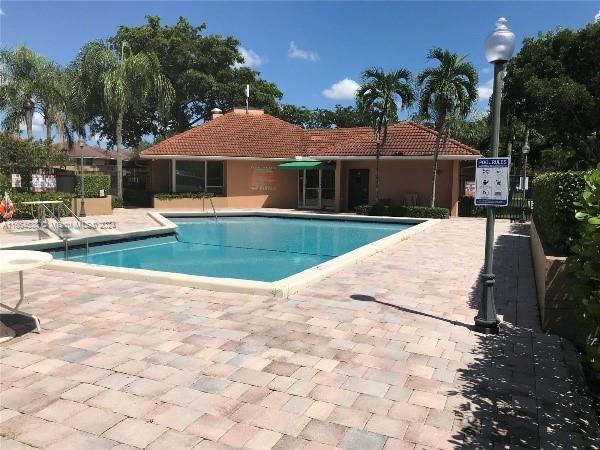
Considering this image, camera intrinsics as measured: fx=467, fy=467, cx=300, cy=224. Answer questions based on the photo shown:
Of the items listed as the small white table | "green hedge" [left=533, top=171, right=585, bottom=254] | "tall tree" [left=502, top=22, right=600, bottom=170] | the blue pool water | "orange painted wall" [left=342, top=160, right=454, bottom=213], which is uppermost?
"tall tree" [left=502, top=22, right=600, bottom=170]

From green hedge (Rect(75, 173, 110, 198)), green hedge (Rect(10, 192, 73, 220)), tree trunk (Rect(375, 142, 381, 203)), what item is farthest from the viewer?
tree trunk (Rect(375, 142, 381, 203))

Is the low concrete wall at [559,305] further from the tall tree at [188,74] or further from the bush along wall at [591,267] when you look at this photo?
the tall tree at [188,74]

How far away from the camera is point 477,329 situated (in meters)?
5.85

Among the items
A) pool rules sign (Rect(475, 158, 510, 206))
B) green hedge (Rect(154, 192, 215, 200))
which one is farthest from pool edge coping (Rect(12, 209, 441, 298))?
green hedge (Rect(154, 192, 215, 200))

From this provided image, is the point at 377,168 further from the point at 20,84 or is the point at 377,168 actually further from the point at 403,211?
the point at 20,84

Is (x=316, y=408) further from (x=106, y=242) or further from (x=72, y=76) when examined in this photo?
(x=72, y=76)

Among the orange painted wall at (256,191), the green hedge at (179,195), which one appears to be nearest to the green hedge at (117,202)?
the green hedge at (179,195)

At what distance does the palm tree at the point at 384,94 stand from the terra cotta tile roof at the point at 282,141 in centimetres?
268

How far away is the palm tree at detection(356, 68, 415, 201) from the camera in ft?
70.8

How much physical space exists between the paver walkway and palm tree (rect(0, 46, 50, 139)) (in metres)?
24.3

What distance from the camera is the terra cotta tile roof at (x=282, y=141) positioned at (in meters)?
24.8

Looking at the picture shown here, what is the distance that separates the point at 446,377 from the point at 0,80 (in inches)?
1196

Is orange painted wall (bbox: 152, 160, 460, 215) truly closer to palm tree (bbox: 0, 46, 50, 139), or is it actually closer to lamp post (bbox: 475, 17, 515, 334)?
palm tree (bbox: 0, 46, 50, 139)

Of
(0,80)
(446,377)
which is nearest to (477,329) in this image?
(446,377)
